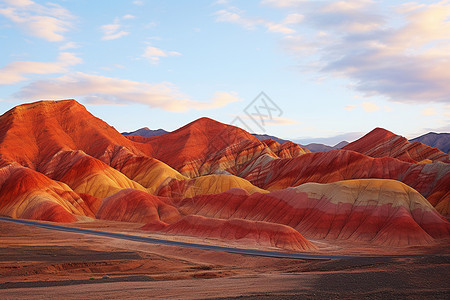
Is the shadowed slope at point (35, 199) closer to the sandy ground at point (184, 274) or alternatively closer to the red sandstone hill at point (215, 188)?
the red sandstone hill at point (215, 188)

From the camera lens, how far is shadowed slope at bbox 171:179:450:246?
3297 inches

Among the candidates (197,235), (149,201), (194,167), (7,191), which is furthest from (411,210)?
(194,167)

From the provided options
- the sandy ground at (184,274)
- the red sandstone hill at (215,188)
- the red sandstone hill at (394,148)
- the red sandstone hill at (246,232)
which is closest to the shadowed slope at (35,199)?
the red sandstone hill at (215,188)

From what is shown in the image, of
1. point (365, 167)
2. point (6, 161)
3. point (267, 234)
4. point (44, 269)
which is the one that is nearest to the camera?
point (44, 269)

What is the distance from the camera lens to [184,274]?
35938 mm

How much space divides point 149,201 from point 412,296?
99.8m

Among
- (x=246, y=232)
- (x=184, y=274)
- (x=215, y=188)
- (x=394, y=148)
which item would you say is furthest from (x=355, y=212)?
(x=394, y=148)

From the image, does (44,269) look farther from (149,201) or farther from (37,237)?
(149,201)

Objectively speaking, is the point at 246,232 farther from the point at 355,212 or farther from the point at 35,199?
the point at 35,199

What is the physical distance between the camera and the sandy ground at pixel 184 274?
880 inches

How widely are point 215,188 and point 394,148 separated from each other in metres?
70.4

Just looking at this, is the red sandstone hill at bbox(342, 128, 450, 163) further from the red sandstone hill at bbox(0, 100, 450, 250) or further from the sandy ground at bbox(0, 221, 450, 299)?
the sandy ground at bbox(0, 221, 450, 299)

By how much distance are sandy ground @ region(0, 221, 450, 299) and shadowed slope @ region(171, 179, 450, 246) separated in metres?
16.3

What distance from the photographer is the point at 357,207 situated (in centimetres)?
9069
